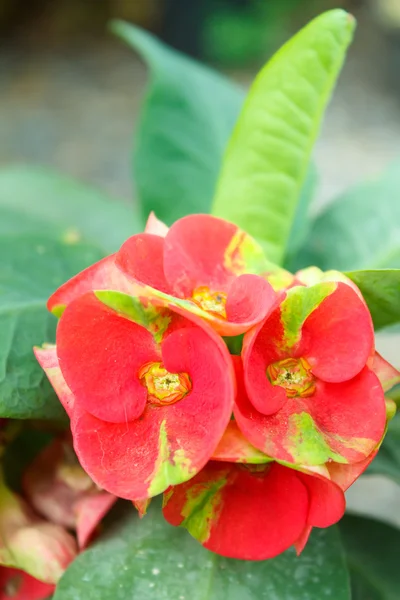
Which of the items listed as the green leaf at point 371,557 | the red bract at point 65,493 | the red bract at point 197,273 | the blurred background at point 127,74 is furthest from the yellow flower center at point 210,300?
the blurred background at point 127,74

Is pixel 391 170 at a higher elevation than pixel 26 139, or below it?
higher

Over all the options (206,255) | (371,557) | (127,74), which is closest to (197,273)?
(206,255)

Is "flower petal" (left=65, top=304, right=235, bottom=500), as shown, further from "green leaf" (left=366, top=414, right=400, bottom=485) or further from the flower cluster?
"green leaf" (left=366, top=414, right=400, bottom=485)

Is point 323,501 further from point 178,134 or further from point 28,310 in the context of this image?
point 178,134

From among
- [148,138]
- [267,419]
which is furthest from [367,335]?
[148,138]

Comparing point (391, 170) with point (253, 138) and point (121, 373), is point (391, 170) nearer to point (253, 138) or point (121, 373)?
point (253, 138)

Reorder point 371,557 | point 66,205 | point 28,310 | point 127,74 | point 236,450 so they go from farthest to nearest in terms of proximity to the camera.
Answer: point 127,74, point 66,205, point 371,557, point 28,310, point 236,450

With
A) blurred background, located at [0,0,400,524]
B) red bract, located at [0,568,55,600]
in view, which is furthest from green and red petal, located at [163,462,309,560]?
blurred background, located at [0,0,400,524]
